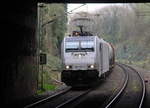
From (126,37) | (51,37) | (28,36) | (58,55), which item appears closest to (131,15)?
(126,37)

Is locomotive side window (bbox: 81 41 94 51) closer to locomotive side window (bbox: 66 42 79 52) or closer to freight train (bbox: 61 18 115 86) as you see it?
freight train (bbox: 61 18 115 86)

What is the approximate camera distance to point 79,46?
25.6 m

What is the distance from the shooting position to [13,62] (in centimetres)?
1894

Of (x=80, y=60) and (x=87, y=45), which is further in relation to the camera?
(x=87, y=45)

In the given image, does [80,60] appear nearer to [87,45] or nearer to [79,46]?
[79,46]

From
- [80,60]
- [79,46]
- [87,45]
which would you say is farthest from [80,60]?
[87,45]

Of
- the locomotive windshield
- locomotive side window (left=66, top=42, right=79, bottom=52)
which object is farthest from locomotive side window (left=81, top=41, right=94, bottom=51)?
locomotive side window (left=66, top=42, right=79, bottom=52)

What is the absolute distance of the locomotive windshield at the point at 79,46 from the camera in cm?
2544

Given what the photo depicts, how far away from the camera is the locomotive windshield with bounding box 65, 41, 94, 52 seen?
1001 inches

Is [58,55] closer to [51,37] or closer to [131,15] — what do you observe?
[51,37]

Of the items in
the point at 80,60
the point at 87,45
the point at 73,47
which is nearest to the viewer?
the point at 80,60

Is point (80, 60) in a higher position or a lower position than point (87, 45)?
lower

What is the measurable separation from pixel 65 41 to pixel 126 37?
54.0m

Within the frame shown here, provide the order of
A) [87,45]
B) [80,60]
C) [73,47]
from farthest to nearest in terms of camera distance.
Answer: [73,47], [87,45], [80,60]
